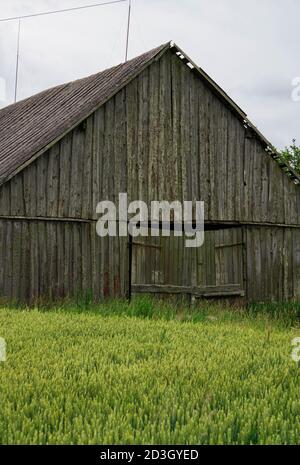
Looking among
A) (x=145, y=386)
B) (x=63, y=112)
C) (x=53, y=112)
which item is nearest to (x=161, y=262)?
(x=63, y=112)

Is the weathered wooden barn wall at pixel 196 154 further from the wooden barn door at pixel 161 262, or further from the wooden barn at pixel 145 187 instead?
the wooden barn door at pixel 161 262

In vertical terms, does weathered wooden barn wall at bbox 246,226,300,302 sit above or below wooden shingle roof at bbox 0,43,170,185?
below

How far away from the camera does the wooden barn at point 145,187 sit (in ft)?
47.0

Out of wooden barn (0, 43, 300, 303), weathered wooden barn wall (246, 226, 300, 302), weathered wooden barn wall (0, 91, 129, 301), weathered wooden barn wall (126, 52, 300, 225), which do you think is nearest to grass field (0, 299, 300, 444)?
weathered wooden barn wall (0, 91, 129, 301)

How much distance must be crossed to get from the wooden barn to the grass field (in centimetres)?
485

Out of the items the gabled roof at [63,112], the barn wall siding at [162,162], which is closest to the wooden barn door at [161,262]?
the barn wall siding at [162,162]

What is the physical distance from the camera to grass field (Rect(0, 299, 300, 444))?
4418 mm

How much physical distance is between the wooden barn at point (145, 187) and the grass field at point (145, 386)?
485 cm

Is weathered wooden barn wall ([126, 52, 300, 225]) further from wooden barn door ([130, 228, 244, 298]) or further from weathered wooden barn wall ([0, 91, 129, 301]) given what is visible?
wooden barn door ([130, 228, 244, 298])

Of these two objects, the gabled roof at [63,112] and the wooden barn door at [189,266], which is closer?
the gabled roof at [63,112]

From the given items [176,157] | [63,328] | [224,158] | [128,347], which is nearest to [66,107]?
[176,157]

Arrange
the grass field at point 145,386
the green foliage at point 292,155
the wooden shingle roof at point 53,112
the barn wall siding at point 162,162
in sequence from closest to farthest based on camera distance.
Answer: the grass field at point 145,386
the wooden shingle roof at point 53,112
the barn wall siding at point 162,162
the green foliage at point 292,155
